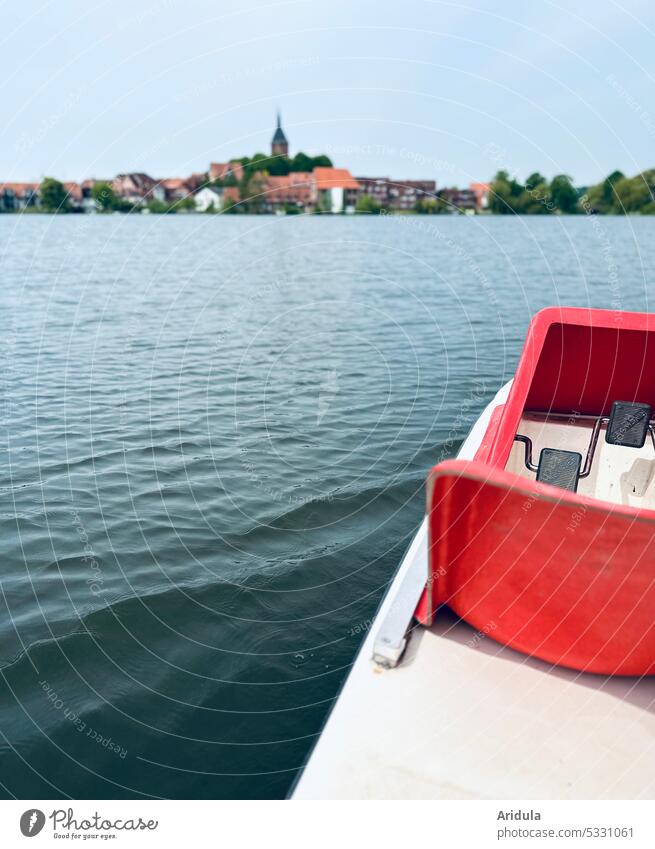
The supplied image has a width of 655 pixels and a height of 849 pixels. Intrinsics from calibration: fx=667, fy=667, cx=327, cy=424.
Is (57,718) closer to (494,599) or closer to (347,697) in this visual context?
(347,697)

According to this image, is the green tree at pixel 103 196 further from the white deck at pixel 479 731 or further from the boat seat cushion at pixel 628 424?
the white deck at pixel 479 731

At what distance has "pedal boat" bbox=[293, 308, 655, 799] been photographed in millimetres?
3418

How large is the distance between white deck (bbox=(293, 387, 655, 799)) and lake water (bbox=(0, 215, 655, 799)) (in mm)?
1056

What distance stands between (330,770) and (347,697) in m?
0.49

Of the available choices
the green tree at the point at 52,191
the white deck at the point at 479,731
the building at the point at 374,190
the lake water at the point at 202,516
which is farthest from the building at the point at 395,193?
the white deck at the point at 479,731

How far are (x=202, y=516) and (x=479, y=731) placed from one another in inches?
188

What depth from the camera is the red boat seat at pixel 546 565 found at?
136 inches

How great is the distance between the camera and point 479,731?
3664 millimetres

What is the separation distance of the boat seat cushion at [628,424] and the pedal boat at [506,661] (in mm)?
3316

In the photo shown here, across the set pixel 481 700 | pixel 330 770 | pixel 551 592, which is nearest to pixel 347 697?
pixel 330 770

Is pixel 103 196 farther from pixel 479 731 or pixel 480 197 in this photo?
pixel 480 197

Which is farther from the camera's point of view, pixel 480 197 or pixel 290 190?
pixel 480 197

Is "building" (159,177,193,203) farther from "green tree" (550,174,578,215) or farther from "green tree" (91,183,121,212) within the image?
"green tree" (91,183,121,212)

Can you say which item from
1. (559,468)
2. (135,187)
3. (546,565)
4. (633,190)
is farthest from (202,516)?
(135,187)
